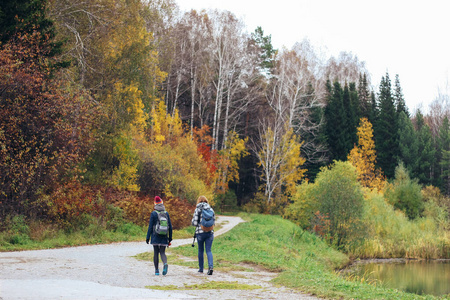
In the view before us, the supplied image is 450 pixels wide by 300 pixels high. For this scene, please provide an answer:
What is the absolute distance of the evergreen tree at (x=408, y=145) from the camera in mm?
63469

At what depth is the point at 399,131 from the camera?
65.6m

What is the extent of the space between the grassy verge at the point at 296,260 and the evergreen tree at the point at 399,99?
45.7m

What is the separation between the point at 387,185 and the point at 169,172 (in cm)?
3285

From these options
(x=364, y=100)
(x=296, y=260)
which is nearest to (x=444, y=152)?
(x=364, y=100)

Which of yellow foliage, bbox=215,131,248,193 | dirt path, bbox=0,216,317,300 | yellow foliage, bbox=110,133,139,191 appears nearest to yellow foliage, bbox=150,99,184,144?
yellow foliage, bbox=215,131,248,193

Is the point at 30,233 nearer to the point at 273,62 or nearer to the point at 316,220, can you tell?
the point at 316,220

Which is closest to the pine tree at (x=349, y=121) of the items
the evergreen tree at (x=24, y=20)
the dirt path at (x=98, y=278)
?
the evergreen tree at (x=24, y=20)

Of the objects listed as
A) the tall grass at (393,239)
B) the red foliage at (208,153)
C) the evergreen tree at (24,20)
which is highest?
the evergreen tree at (24,20)

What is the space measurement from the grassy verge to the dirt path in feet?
2.39

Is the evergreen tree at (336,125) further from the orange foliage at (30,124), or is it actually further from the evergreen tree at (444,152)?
the orange foliage at (30,124)

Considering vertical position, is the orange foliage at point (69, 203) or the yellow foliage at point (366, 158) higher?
the yellow foliage at point (366, 158)

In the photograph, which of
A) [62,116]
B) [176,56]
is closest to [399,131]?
[176,56]

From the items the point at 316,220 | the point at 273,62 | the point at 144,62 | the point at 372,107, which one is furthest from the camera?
the point at 372,107

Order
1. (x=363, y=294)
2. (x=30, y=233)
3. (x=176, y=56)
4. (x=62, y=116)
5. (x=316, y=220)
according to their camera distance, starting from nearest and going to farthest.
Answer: (x=363, y=294) → (x=30, y=233) → (x=62, y=116) → (x=316, y=220) → (x=176, y=56)
